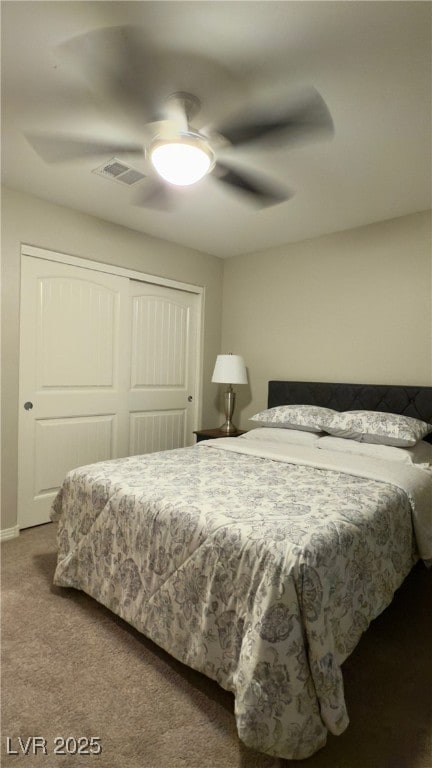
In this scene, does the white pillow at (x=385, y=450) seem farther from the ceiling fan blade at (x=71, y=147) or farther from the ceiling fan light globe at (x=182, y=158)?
the ceiling fan blade at (x=71, y=147)

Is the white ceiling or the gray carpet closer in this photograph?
the gray carpet

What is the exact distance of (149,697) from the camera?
1489mm

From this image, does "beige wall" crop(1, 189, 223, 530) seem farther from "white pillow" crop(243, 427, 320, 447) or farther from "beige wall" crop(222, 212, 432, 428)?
"white pillow" crop(243, 427, 320, 447)

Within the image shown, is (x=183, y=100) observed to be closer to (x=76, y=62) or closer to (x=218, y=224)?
(x=76, y=62)

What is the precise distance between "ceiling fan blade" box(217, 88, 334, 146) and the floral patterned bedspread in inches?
63.2

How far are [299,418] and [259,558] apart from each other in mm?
1844

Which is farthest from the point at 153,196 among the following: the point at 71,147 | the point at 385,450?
the point at 385,450

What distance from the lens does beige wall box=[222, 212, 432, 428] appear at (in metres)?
3.01

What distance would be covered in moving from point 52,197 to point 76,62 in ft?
4.71

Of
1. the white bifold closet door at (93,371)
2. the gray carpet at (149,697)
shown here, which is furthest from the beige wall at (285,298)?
the gray carpet at (149,697)

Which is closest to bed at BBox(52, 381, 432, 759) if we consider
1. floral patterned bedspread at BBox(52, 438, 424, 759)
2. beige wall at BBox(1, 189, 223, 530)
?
floral patterned bedspread at BBox(52, 438, 424, 759)

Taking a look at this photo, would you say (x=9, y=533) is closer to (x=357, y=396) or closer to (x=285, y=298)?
(x=357, y=396)

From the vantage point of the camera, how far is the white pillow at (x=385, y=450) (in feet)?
7.84

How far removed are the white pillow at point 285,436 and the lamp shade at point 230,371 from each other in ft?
2.09
